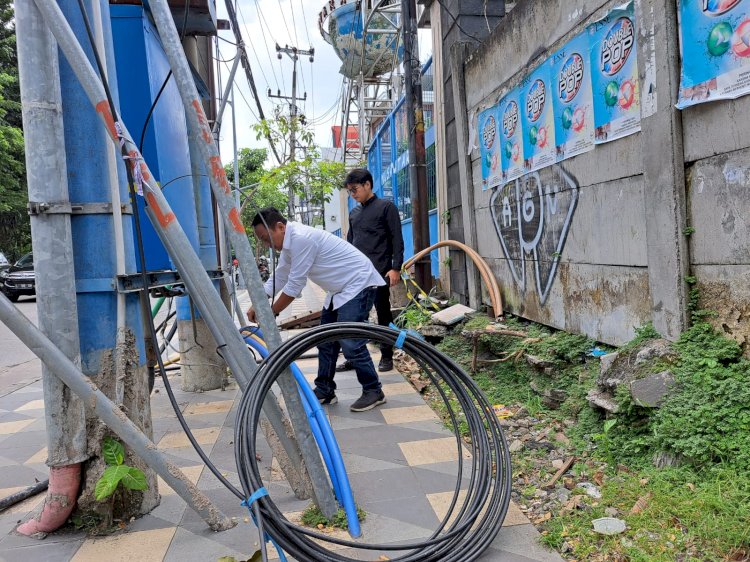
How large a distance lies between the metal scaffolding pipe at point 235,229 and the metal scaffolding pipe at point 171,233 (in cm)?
4

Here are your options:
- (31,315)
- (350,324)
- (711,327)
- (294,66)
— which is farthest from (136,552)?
(294,66)

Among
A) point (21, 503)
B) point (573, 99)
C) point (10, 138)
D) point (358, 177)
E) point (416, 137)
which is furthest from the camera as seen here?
point (10, 138)

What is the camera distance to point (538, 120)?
4.55 m

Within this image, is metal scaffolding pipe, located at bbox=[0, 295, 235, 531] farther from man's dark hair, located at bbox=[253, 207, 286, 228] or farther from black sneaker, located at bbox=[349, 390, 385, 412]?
black sneaker, located at bbox=[349, 390, 385, 412]

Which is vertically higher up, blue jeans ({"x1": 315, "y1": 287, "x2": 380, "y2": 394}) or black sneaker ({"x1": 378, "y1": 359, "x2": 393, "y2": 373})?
blue jeans ({"x1": 315, "y1": 287, "x2": 380, "y2": 394})

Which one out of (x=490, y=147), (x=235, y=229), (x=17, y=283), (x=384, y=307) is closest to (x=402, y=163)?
(x=490, y=147)

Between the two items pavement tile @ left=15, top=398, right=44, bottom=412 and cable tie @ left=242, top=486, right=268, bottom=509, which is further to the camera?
pavement tile @ left=15, top=398, right=44, bottom=412

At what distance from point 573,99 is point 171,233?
9.94 feet

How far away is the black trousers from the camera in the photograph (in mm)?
5184

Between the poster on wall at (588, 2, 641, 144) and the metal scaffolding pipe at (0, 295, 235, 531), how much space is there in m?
3.11

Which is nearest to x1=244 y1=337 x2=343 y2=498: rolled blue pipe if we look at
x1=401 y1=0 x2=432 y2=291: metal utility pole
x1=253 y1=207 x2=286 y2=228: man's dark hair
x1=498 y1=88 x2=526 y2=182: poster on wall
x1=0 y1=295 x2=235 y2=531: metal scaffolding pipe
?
x1=0 y1=295 x2=235 y2=531: metal scaffolding pipe

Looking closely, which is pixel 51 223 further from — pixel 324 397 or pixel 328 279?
pixel 324 397

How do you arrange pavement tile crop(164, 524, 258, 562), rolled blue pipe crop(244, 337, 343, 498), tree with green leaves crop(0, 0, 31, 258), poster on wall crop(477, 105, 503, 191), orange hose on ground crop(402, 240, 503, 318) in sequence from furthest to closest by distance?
1. tree with green leaves crop(0, 0, 31, 258)
2. poster on wall crop(477, 105, 503, 191)
3. orange hose on ground crop(402, 240, 503, 318)
4. rolled blue pipe crop(244, 337, 343, 498)
5. pavement tile crop(164, 524, 258, 562)

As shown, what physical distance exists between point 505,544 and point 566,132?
3008 mm
